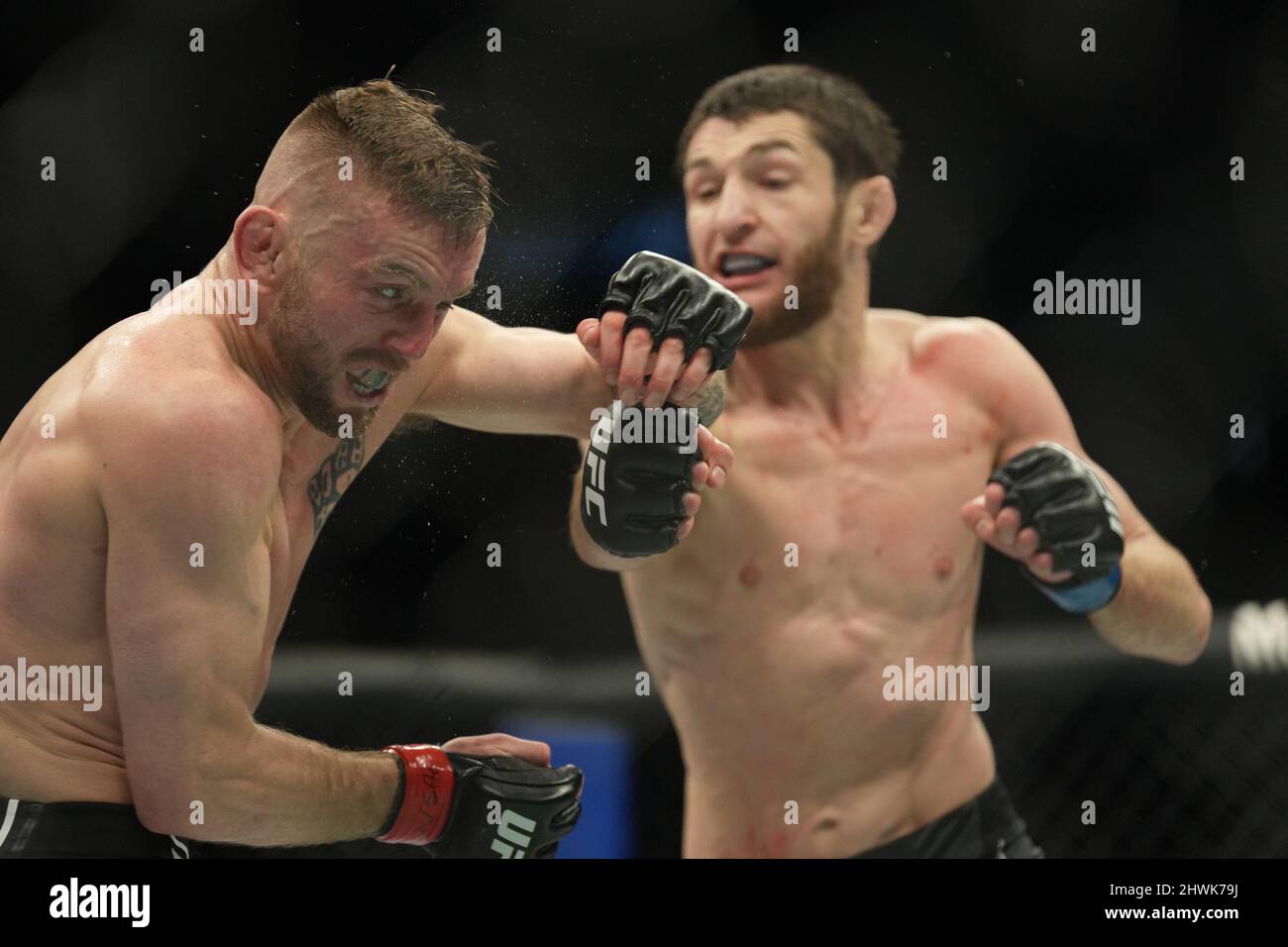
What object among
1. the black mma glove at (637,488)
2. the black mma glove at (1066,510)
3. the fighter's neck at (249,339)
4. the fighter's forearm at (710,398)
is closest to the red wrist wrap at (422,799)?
the black mma glove at (637,488)

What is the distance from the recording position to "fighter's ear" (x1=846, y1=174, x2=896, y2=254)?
8.16 feet

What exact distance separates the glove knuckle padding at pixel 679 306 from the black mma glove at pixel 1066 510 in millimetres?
518

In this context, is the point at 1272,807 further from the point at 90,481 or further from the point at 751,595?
the point at 90,481

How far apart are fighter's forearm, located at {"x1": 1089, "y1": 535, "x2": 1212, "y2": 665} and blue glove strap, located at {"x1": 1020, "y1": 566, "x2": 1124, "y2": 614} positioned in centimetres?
7

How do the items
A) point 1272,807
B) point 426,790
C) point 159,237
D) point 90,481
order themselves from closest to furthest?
point 90,481, point 426,790, point 159,237, point 1272,807

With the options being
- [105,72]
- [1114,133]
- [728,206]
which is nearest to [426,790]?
[728,206]

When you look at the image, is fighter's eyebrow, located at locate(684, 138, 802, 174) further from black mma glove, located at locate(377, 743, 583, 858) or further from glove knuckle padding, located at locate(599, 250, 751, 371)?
black mma glove, located at locate(377, 743, 583, 858)

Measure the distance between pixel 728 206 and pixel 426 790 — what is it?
110cm

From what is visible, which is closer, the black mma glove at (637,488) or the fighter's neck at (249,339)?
the fighter's neck at (249,339)

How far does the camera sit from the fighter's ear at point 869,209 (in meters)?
2.49

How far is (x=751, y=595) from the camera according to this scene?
7.64 ft

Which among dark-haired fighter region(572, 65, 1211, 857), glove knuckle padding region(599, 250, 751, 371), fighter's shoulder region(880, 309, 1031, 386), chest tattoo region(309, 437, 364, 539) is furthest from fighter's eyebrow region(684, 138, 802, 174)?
chest tattoo region(309, 437, 364, 539)

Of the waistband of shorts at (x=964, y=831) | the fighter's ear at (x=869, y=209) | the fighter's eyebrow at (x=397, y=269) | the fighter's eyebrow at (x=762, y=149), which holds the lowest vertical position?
the waistband of shorts at (x=964, y=831)

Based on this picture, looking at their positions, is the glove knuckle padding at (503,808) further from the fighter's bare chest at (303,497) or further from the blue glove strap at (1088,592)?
the blue glove strap at (1088,592)
